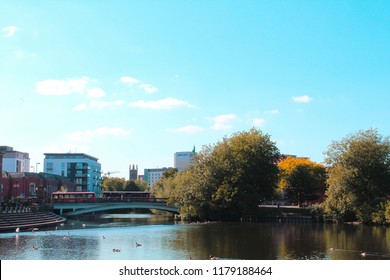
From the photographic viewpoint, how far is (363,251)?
44125mm

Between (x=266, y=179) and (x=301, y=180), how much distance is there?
658 inches

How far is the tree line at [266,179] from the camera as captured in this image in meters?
81.1

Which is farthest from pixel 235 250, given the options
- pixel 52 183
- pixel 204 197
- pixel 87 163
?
pixel 87 163

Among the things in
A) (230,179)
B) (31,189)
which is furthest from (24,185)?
(230,179)

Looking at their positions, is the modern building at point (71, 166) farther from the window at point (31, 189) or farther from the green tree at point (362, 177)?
the green tree at point (362, 177)

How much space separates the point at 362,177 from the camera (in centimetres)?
8144

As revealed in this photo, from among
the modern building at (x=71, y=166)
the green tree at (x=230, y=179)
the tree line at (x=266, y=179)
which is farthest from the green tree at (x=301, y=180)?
the modern building at (x=71, y=166)

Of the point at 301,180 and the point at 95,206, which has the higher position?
the point at 301,180

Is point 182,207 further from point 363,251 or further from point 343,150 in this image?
point 363,251

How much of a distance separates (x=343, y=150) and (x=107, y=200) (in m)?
55.5

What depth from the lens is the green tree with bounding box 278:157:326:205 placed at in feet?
351

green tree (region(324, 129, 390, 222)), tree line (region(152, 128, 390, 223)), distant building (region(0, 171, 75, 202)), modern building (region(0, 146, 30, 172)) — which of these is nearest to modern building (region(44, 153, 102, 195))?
modern building (region(0, 146, 30, 172))

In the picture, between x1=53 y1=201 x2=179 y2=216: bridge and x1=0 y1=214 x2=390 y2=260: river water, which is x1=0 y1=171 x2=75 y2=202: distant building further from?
x1=0 y1=214 x2=390 y2=260: river water

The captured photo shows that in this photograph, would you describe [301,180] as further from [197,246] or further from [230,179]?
[197,246]
